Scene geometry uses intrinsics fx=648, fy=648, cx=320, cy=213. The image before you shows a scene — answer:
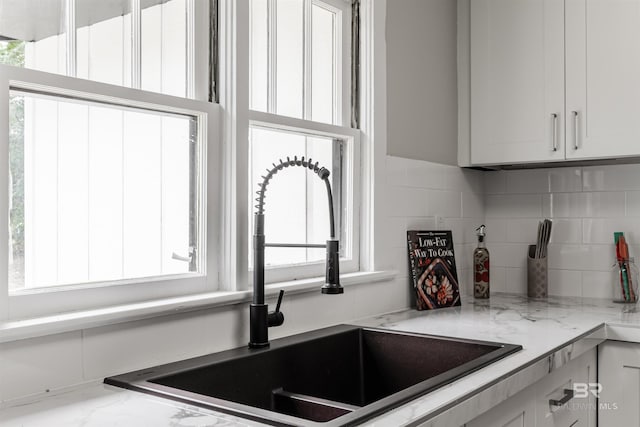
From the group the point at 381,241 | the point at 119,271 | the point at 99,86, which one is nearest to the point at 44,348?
the point at 119,271

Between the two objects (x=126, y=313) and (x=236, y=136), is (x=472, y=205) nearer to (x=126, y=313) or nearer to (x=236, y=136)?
(x=236, y=136)

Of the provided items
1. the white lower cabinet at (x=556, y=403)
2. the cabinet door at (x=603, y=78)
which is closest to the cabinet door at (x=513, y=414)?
the white lower cabinet at (x=556, y=403)

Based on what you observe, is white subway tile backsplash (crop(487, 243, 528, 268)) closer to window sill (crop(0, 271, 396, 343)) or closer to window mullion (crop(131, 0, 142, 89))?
window sill (crop(0, 271, 396, 343))

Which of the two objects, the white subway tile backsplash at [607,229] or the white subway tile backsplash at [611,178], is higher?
the white subway tile backsplash at [611,178]

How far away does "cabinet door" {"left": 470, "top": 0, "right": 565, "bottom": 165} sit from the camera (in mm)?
2660

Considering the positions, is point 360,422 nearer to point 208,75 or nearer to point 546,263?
point 208,75

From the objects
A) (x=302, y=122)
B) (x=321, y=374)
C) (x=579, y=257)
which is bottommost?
(x=321, y=374)

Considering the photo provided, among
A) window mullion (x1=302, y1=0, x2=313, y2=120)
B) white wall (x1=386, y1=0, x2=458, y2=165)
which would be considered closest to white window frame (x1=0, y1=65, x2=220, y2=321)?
window mullion (x1=302, y1=0, x2=313, y2=120)

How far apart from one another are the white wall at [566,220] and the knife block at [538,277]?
0.39ft

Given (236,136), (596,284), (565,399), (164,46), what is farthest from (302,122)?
(596,284)

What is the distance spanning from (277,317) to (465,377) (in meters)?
0.54

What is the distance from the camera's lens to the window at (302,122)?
200 cm

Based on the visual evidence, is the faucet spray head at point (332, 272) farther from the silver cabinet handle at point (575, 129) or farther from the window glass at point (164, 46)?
Answer: the silver cabinet handle at point (575, 129)

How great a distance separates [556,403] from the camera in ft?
6.27
